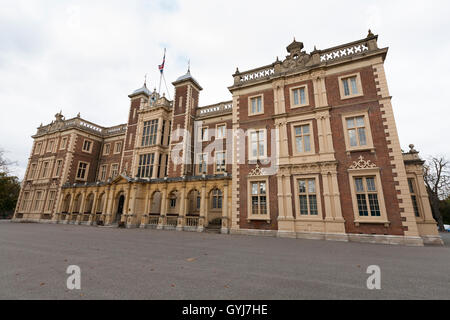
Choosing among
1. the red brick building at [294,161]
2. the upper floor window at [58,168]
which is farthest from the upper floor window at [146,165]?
the upper floor window at [58,168]

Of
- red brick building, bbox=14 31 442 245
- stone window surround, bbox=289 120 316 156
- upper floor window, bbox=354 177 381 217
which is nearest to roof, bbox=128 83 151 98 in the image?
red brick building, bbox=14 31 442 245

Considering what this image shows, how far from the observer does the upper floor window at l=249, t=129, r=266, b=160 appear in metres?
17.0

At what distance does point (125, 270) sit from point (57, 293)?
5.57 ft

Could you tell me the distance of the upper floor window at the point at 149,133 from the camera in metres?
26.2

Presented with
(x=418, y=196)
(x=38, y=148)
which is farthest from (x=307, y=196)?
(x=38, y=148)

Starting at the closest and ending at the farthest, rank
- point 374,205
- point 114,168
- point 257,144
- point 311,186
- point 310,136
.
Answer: point 374,205 < point 311,186 < point 310,136 < point 257,144 < point 114,168

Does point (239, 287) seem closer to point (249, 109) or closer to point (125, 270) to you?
point (125, 270)

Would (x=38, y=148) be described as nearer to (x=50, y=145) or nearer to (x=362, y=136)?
(x=50, y=145)

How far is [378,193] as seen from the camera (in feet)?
42.3

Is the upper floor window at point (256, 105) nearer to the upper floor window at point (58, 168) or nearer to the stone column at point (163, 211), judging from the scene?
the stone column at point (163, 211)

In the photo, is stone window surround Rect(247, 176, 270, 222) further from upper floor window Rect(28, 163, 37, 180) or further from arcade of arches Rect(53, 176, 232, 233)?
upper floor window Rect(28, 163, 37, 180)

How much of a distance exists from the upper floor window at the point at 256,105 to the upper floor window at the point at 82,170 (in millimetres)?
28012

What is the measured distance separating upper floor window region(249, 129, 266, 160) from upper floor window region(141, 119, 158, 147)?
46.7ft

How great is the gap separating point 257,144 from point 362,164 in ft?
25.1
